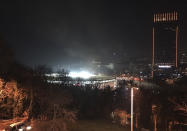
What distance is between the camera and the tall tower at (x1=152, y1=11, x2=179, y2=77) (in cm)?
7901

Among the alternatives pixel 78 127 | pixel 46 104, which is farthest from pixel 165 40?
pixel 46 104

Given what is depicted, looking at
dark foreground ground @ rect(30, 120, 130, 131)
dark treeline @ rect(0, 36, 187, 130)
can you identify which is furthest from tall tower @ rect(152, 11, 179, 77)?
dark foreground ground @ rect(30, 120, 130, 131)

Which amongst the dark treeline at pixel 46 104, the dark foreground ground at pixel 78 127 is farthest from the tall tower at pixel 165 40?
the dark foreground ground at pixel 78 127

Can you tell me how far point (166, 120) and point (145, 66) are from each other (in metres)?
60.0

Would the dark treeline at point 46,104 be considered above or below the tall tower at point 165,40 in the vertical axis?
below

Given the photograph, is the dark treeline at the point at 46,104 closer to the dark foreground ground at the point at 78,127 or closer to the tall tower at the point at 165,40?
the dark foreground ground at the point at 78,127

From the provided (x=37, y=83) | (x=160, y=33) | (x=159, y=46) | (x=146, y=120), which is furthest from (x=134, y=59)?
(x=37, y=83)

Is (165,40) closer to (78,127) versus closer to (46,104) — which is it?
(78,127)

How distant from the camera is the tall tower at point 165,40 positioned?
7901 centimetres

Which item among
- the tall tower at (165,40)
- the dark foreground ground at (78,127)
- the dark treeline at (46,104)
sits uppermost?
the tall tower at (165,40)

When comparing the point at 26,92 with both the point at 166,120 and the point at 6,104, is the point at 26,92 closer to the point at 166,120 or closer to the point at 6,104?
the point at 6,104

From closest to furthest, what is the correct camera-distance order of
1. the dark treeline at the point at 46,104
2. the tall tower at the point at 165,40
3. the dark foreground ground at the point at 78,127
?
the dark foreground ground at the point at 78,127 < the dark treeline at the point at 46,104 < the tall tower at the point at 165,40

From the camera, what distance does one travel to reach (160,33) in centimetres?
9038

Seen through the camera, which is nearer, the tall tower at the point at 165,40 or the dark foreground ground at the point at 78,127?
the dark foreground ground at the point at 78,127
